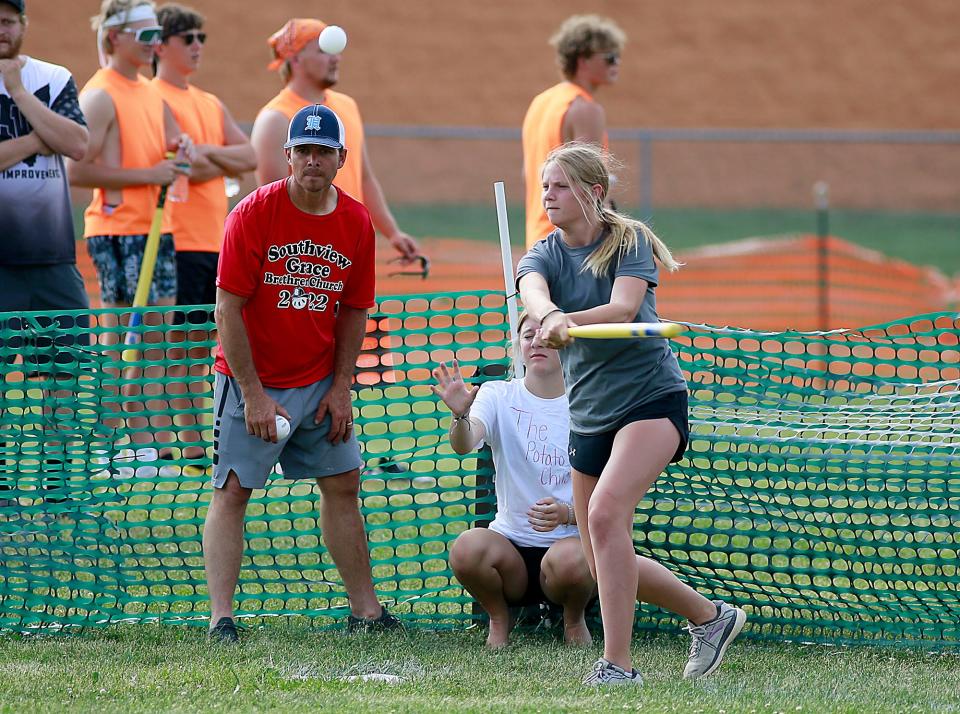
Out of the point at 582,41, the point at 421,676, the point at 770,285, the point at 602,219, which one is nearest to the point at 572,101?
the point at 582,41

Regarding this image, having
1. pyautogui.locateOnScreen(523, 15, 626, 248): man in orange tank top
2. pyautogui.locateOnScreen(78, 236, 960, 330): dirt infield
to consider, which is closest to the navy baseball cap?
pyautogui.locateOnScreen(523, 15, 626, 248): man in orange tank top

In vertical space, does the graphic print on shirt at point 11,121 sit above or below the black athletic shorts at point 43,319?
above

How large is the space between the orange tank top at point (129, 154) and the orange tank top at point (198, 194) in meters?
0.22

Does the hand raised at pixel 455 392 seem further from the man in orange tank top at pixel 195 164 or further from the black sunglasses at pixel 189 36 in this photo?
the black sunglasses at pixel 189 36

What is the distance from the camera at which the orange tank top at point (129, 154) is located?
7.27 m

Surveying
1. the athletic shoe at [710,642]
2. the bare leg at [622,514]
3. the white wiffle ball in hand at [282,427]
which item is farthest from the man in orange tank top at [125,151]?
the athletic shoe at [710,642]

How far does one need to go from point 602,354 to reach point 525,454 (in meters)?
0.86

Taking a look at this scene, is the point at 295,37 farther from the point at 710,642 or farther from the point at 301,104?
the point at 710,642

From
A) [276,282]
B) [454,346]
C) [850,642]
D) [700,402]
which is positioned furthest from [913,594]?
[276,282]

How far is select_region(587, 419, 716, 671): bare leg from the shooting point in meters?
4.29

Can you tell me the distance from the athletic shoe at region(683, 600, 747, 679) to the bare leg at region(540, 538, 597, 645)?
0.47 m

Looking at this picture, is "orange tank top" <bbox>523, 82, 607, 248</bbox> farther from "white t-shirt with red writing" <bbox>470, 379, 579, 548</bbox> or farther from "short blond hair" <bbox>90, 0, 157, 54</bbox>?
"white t-shirt with red writing" <bbox>470, 379, 579, 548</bbox>

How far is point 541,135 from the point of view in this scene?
7.96 metres

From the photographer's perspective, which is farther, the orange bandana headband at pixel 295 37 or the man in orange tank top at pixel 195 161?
the man in orange tank top at pixel 195 161
